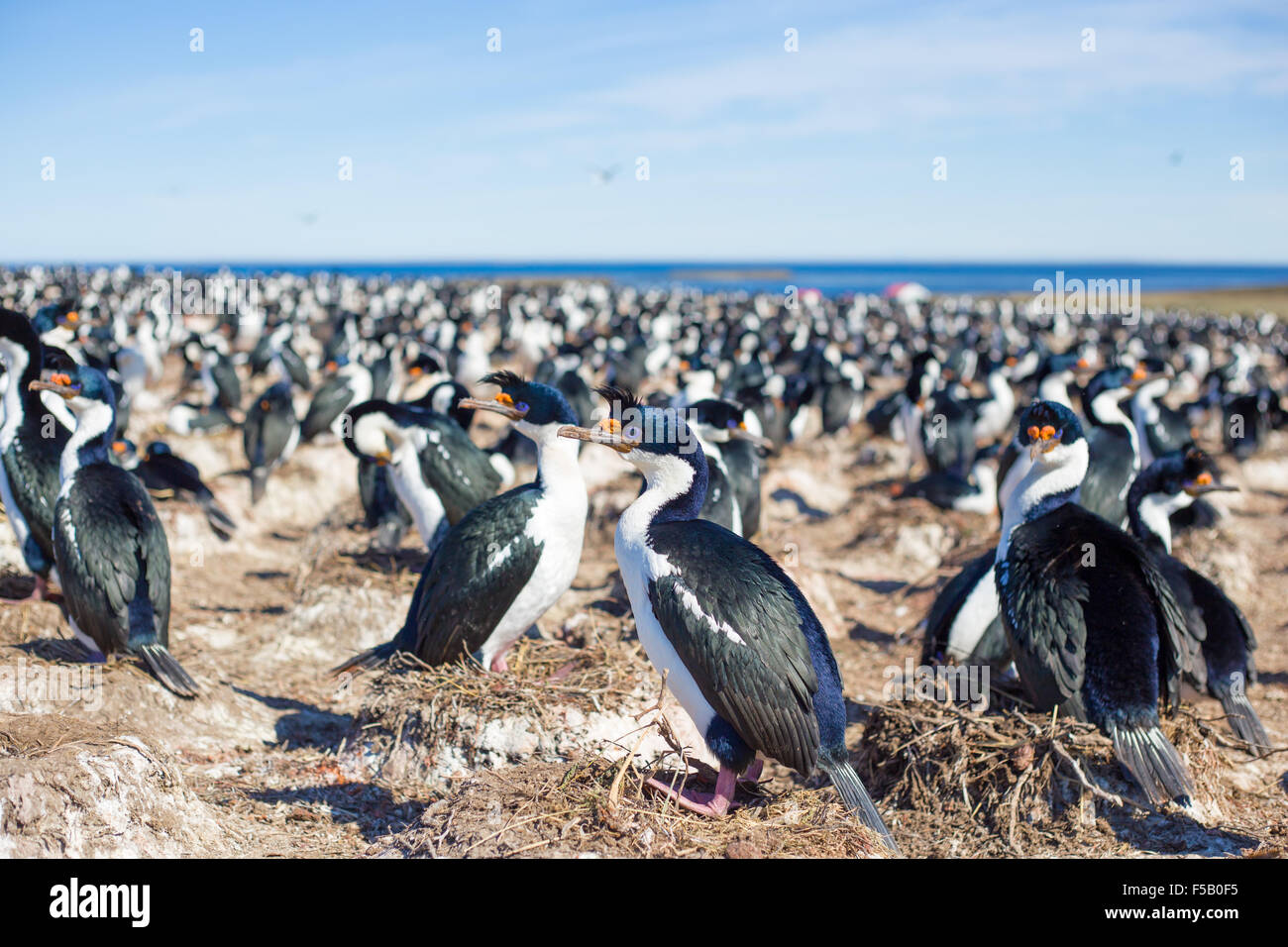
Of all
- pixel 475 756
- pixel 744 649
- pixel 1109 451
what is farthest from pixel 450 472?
pixel 1109 451

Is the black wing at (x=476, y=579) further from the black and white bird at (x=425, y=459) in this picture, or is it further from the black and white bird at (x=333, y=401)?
the black and white bird at (x=333, y=401)

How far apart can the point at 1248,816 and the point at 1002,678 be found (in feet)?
4.68

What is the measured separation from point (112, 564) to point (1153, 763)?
5.69 meters

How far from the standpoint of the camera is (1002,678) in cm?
629

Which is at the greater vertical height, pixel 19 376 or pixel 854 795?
pixel 19 376

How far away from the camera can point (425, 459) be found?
8203mm

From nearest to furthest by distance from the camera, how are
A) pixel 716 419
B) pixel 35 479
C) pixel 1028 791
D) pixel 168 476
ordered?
pixel 1028 791, pixel 35 479, pixel 716 419, pixel 168 476

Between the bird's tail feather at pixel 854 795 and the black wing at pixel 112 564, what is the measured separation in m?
4.03

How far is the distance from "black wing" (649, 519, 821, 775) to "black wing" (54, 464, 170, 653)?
3321mm

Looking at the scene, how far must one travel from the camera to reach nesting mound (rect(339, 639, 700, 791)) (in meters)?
5.44

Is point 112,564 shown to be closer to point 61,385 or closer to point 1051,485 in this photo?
point 61,385

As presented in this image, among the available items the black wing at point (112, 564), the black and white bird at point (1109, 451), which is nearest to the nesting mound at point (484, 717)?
the black wing at point (112, 564)

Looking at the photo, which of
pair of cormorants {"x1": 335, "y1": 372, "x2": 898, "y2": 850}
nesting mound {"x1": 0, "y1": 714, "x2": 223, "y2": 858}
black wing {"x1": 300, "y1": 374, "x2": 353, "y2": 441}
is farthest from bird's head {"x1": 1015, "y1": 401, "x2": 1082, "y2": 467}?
black wing {"x1": 300, "y1": 374, "x2": 353, "y2": 441}

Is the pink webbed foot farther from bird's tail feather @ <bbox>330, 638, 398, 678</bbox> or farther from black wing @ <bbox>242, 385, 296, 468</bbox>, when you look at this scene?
black wing @ <bbox>242, 385, 296, 468</bbox>
